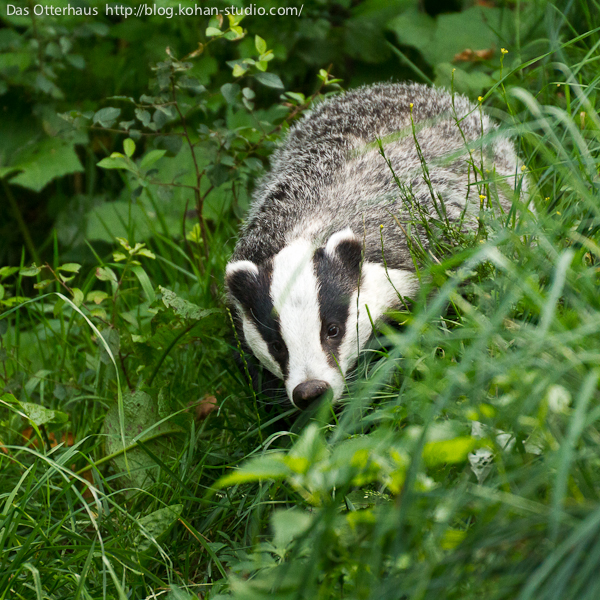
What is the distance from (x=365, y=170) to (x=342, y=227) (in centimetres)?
48

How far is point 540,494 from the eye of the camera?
157cm

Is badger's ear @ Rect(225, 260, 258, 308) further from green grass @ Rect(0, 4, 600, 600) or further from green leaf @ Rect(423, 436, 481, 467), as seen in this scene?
green leaf @ Rect(423, 436, 481, 467)

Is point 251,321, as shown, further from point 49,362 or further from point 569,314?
point 569,314

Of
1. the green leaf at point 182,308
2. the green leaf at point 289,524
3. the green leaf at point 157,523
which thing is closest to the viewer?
the green leaf at point 289,524

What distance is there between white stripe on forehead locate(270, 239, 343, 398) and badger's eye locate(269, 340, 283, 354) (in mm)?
82

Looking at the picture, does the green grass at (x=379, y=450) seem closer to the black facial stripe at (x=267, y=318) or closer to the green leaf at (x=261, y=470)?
the green leaf at (x=261, y=470)

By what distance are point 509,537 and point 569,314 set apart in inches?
25.9

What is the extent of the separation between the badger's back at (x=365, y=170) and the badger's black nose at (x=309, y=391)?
0.73m

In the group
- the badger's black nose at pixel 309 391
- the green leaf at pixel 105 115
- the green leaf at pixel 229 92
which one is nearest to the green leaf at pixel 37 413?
the badger's black nose at pixel 309 391

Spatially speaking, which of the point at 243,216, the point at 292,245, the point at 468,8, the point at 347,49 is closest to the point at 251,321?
the point at 292,245

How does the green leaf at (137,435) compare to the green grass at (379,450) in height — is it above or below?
below

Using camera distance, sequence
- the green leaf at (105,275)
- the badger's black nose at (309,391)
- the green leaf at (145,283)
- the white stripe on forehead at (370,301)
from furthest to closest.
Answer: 1. the green leaf at (145,283)
2. the green leaf at (105,275)
3. the white stripe on forehead at (370,301)
4. the badger's black nose at (309,391)

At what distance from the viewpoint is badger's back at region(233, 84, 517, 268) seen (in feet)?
11.1

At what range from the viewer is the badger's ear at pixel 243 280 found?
10.7 ft
